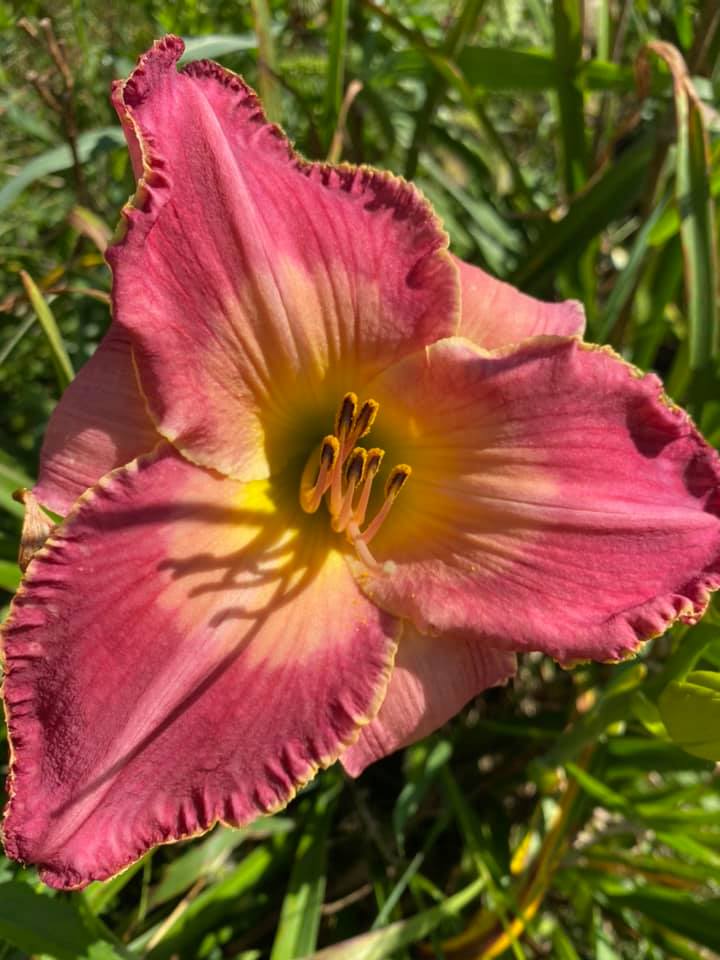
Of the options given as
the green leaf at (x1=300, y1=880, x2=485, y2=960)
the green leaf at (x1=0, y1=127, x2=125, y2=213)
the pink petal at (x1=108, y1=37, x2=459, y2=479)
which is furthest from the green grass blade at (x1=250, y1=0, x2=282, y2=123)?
the green leaf at (x1=300, y1=880, x2=485, y2=960)

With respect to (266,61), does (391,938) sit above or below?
below

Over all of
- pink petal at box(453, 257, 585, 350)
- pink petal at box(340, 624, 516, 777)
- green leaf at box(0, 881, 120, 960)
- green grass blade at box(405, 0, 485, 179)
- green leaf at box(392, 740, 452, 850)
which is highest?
green grass blade at box(405, 0, 485, 179)

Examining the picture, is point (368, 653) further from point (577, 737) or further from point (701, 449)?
point (577, 737)

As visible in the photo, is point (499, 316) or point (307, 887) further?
point (307, 887)

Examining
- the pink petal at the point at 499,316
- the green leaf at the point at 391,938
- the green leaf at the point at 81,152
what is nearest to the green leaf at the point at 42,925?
the green leaf at the point at 391,938

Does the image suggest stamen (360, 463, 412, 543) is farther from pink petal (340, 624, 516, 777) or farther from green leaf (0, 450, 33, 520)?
green leaf (0, 450, 33, 520)

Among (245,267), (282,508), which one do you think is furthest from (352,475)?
(245,267)

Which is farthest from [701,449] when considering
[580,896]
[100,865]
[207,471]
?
[580,896]

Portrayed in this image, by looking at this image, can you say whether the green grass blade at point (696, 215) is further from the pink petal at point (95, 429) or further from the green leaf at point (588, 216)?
the pink petal at point (95, 429)

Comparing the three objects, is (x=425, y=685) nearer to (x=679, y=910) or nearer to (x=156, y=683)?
(x=156, y=683)
